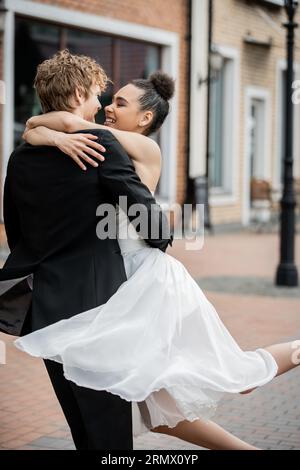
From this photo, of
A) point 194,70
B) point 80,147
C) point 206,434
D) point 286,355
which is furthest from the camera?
point 194,70

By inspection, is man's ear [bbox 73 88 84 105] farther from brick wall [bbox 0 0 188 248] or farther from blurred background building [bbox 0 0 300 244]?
brick wall [bbox 0 0 188 248]

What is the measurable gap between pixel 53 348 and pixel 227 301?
6.87m

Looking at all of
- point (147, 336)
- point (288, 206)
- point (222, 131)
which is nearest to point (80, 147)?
point (147, 336)

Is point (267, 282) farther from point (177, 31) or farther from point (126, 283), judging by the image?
point (126, 283)

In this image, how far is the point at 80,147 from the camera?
328cm

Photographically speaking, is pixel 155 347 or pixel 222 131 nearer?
pixel 155 347

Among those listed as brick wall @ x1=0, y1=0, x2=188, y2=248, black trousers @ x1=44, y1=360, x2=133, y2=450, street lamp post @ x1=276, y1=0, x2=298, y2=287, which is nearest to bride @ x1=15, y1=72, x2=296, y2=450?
black trousers @ x1=44, y1=360, x2=133, y2=450

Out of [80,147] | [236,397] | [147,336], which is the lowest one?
[236,397]

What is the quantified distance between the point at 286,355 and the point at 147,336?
656 millimetres

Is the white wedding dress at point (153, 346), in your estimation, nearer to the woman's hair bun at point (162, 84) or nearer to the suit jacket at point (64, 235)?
the suit jacket at point (64, 235)

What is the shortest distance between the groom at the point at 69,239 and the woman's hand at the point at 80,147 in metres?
0.04

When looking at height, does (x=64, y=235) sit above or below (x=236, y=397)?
above

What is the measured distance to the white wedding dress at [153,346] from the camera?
3303 mm

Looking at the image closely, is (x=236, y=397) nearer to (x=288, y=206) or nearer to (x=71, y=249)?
(x=71, y=249)
